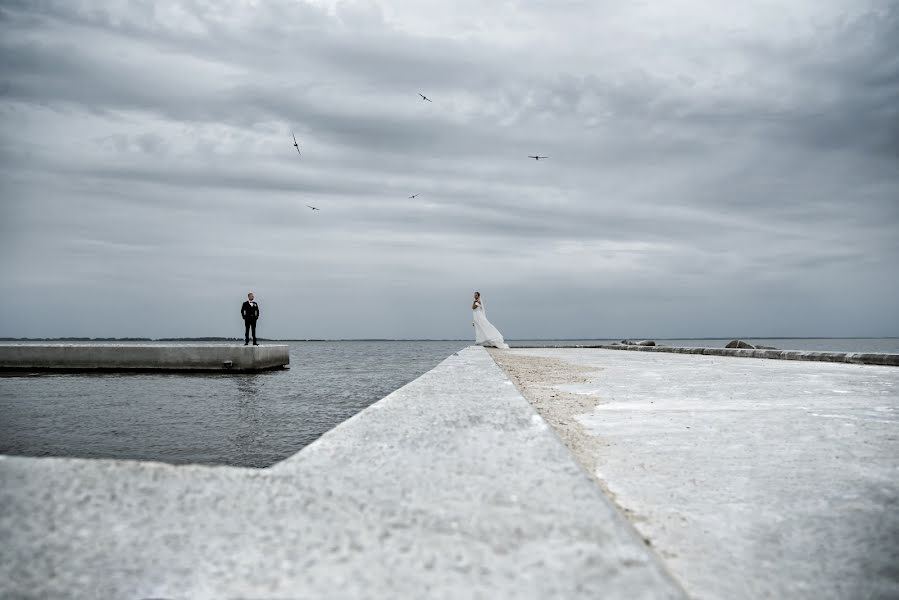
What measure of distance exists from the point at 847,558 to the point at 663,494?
2.31ft

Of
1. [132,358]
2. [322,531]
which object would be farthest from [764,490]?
[132,358]

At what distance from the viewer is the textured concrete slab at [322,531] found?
119 cm

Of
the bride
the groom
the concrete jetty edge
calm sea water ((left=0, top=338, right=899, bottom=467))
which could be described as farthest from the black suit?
the concrete jetty edge

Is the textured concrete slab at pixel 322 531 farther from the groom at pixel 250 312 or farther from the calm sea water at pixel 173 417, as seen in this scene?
the groom at pixel 250 312

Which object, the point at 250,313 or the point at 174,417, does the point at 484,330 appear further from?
the point at 174,417

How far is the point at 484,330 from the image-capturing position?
78.8ft

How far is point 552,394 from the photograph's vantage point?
6.23m

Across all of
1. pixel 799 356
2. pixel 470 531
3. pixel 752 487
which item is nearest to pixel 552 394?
pixel 752 487

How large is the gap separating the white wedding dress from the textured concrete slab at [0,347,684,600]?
21.7 metres

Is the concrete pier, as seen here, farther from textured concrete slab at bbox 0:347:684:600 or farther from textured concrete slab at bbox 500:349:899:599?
textured concrete slab at bbox 0:347:684:600

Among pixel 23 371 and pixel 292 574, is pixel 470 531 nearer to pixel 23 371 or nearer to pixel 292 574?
pixel 292 574

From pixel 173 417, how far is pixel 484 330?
1558 cm

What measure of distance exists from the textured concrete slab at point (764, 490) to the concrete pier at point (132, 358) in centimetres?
1726

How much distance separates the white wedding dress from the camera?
23737 mm
